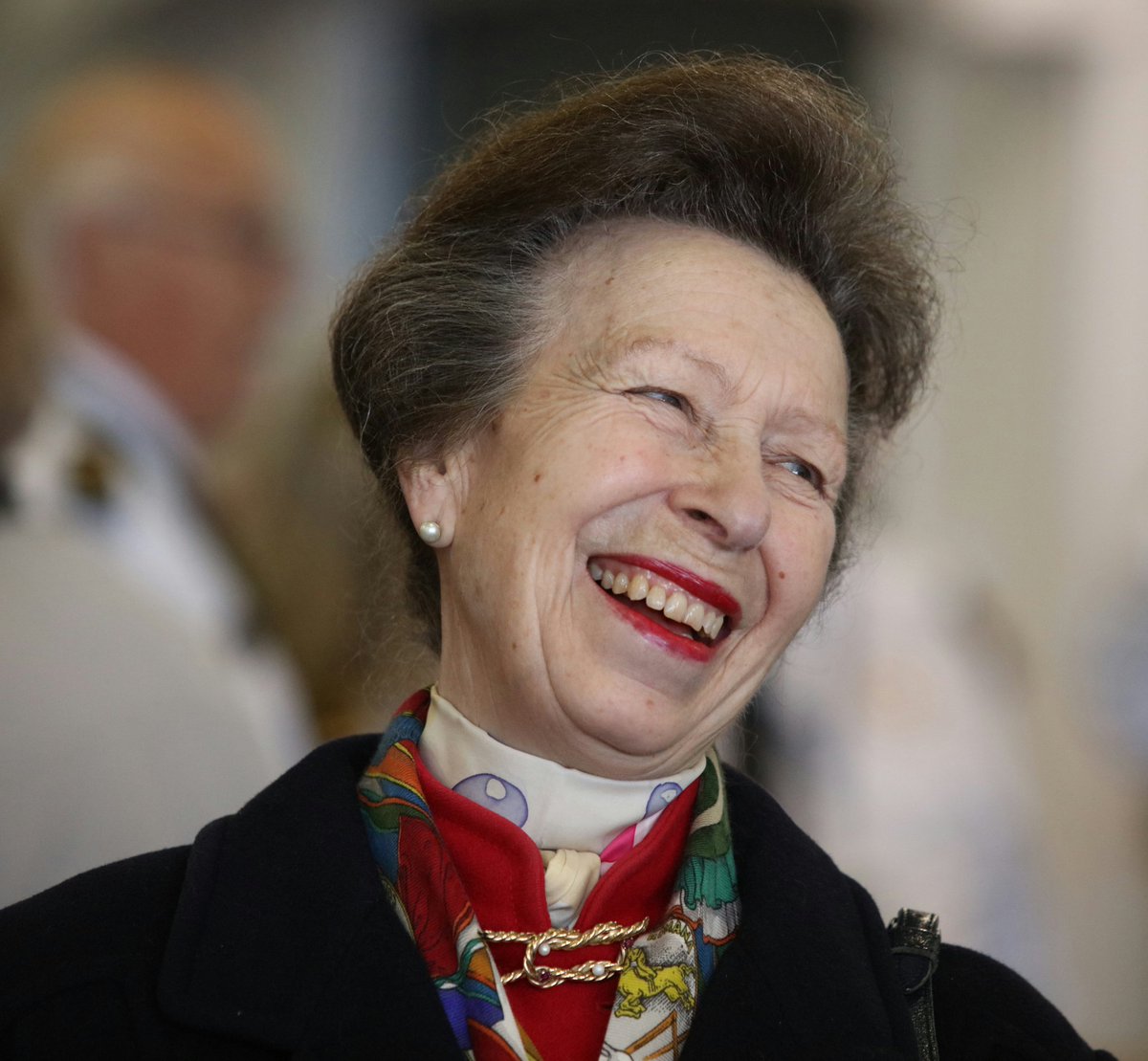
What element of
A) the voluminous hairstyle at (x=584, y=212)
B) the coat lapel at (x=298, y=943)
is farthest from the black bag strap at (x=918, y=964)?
the voluminous hairstyle at (x=584, y=212)

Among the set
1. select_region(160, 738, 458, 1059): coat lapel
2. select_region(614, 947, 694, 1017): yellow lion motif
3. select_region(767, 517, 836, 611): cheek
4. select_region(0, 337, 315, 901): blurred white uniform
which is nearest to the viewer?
select_region(160, 738, 458, 1059): coat lapel

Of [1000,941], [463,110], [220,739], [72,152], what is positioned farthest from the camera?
[463,110]

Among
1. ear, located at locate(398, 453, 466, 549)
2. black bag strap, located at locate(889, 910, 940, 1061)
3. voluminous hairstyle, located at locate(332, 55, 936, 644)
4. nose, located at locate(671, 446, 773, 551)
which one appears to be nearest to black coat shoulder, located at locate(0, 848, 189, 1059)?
ear, located at locate(398, 453, 466, 549)

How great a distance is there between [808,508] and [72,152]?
3.34m

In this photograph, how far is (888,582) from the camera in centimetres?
431

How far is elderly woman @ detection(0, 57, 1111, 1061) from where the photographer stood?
1.56 m

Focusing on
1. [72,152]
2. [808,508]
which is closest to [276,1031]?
[808,508]

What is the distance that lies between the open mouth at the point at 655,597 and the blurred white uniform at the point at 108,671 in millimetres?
1248

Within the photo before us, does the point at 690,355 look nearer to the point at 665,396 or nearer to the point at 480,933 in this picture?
the point at 665,396

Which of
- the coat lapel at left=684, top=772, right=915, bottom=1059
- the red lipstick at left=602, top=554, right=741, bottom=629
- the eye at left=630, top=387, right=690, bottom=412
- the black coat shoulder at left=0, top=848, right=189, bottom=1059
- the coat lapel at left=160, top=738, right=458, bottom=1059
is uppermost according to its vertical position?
the eye at left=630, top=387, right=690, bottom=412

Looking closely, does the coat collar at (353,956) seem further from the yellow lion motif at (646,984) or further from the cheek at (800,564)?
the cheek at (800,564)

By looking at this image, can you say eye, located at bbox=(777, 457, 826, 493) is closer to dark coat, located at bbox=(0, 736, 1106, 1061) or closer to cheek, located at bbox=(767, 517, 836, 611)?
cheek, located at bbox=(767, 517, 836, 611)

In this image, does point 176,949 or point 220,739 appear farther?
point 220,739

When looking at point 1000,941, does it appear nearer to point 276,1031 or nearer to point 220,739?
point 220,739
